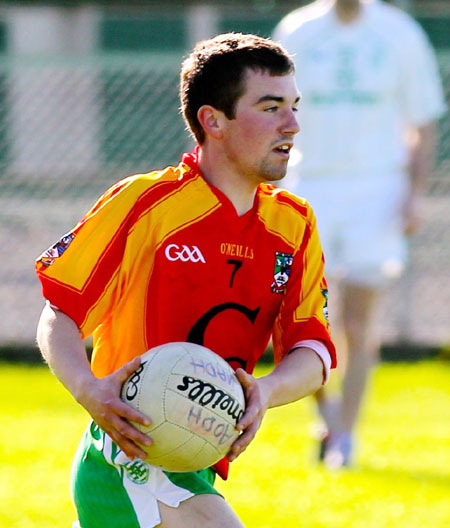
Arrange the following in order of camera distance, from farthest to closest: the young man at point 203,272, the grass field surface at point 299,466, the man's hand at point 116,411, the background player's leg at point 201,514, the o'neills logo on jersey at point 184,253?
1. the grass field surface at point 299,466
2. the o'neills logo on jersey at point 184,253
3. the young man at point 203,272
4. the background player's leg at point 201,514
5. the man's hand at point 116,411

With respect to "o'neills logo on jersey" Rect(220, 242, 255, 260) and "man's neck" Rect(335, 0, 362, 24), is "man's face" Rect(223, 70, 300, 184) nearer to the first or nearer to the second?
"o'neills logo on jersey" Rect(220, 242, 255, 260)

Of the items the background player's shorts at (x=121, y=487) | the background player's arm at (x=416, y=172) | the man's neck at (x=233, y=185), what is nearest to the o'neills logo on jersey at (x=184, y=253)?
the man's neck at (x=233, y=185)

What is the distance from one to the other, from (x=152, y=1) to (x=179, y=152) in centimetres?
215

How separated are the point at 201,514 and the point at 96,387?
0.48 metres

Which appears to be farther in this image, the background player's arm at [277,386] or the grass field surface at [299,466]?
the grass field surface at [299,466]

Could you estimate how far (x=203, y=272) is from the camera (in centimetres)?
360

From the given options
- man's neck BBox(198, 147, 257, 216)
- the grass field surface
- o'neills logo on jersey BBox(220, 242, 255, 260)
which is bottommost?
the grass field surface

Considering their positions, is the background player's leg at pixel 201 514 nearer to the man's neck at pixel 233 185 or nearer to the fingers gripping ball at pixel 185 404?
the fingers gripping ball at pixel 185 404

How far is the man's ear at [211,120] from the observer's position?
147 inches

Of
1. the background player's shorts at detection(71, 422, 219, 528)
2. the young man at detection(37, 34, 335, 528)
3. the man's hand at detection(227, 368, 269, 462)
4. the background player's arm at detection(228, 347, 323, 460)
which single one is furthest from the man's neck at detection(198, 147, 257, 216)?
the background player's shorts at detection(71, 422, 219, 528)

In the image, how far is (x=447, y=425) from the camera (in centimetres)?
748

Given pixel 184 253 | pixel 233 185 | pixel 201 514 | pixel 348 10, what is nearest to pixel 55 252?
pixel 184 253

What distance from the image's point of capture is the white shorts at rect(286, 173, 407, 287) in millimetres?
6371

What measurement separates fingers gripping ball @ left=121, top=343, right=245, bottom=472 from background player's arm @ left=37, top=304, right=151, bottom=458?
3 cm
